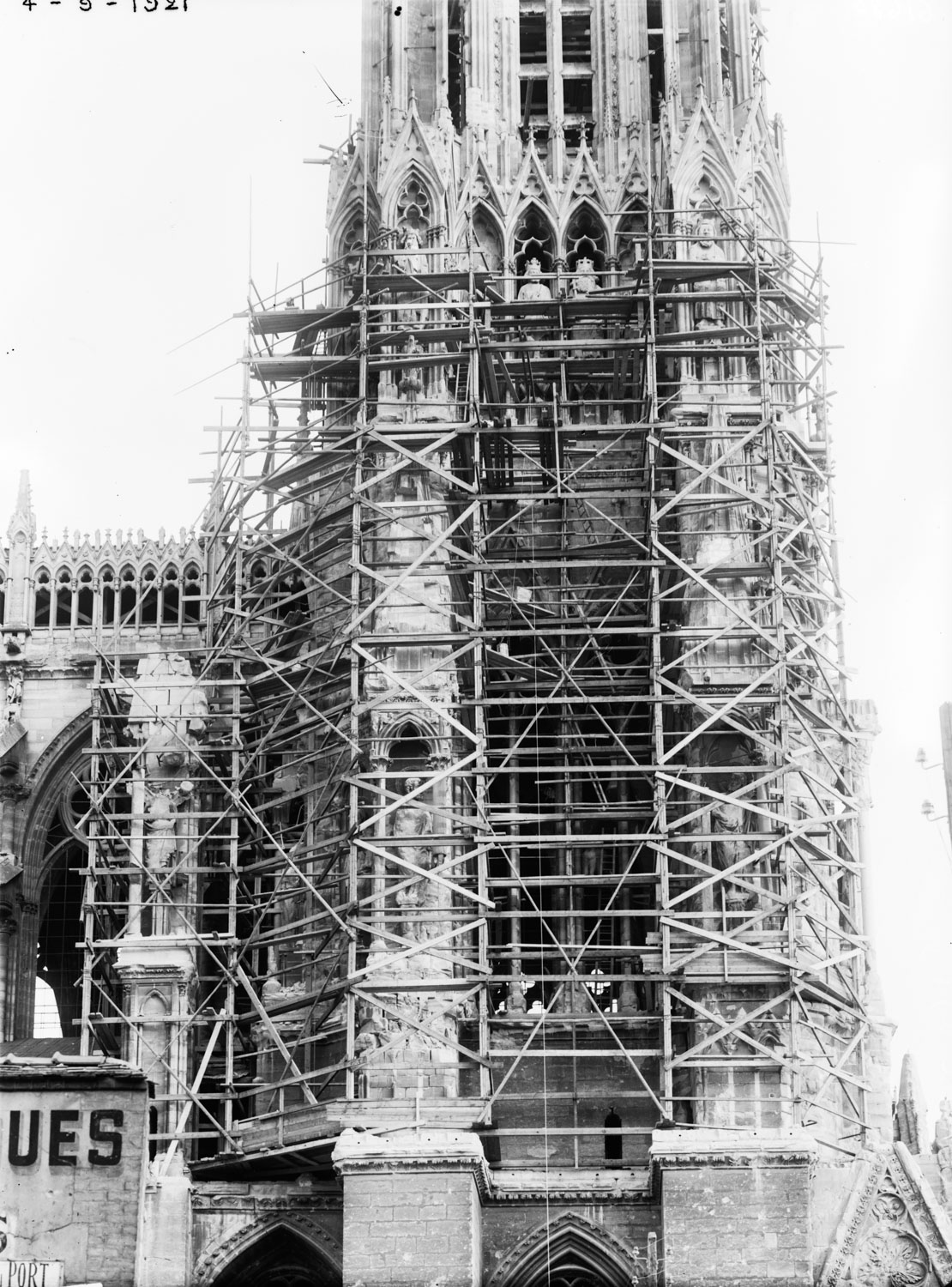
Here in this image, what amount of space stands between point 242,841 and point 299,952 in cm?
289

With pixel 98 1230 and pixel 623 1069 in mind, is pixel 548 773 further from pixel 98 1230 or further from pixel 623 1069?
pixel 98 1230

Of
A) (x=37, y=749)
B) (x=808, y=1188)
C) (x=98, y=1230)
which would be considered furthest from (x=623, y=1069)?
(x=37, y=749)

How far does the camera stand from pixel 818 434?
51719mm

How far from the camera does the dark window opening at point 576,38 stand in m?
58.1

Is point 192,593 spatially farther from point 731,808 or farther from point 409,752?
point 731,808

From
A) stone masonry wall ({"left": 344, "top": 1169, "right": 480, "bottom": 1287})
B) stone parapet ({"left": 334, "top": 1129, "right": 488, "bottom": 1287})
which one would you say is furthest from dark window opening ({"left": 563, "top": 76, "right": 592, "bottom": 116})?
stone masonry wall ({"left": 344, "top": 1169, "right": 480, "bottom": 1287})

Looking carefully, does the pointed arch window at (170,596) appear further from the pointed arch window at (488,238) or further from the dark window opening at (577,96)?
the dark window opening at (577,96)

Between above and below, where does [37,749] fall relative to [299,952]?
above

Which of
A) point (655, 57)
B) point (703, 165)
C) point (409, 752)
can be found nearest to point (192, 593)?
point (409, 752)

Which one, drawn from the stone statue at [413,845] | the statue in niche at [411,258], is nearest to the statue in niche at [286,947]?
the stone statue at [413,845]

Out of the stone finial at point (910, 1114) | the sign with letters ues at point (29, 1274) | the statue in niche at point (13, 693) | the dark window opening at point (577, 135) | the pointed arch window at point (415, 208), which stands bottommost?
the sign with letters ues at point (29, 1274)

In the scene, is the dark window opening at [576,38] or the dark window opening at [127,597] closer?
the dark window opening at [127,597]

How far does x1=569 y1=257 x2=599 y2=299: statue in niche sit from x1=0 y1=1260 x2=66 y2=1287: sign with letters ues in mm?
20618

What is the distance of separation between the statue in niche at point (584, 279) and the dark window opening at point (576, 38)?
17.7 ft
